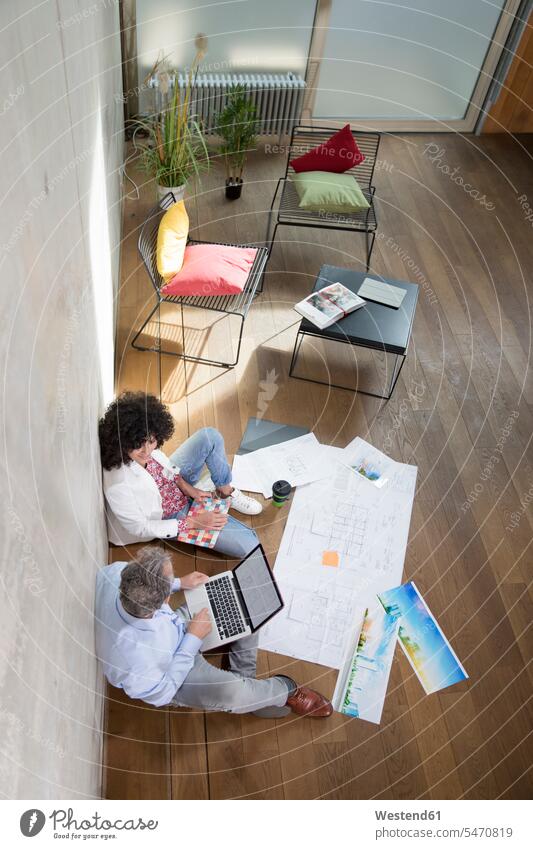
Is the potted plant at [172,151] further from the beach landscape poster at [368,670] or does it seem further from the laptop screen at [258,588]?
the beach landscape poster at [368,670]

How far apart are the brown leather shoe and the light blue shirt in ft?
1.46

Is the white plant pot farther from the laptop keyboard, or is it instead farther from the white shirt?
the laptop keyboard

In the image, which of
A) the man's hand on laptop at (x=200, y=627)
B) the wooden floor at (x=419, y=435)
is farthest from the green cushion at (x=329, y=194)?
the man's hand on laptop at (x=200, y=627)

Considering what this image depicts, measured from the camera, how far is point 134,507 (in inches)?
100

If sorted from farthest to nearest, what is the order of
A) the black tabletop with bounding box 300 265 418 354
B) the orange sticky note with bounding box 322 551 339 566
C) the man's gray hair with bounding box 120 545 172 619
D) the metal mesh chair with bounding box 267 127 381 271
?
the metal mesh chair with bounding box 267 127 381 271, the black tabletop with bounding box 300 265 418 354, the orange sticky note with bounding box 322 551 339 566, the man's gray hair with bounding box 120 545 172 619

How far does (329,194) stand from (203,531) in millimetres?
2266

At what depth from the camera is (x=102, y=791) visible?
2.22 metres

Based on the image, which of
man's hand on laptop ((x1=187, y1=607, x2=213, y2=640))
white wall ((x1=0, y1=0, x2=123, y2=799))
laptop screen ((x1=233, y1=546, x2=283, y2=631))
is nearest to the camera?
white wall ((x1=0, y1=0, x2=123, y2=799))

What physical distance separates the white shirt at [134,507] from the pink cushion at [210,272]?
1.03 m

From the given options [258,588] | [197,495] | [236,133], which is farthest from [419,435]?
[236,133]

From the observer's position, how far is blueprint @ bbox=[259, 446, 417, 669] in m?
2.69

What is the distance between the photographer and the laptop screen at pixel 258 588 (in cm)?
247

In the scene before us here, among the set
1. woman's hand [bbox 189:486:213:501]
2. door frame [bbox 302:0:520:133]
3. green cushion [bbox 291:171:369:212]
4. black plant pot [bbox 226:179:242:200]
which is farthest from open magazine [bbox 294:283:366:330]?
door frame [bbox 302:0:520:133]
